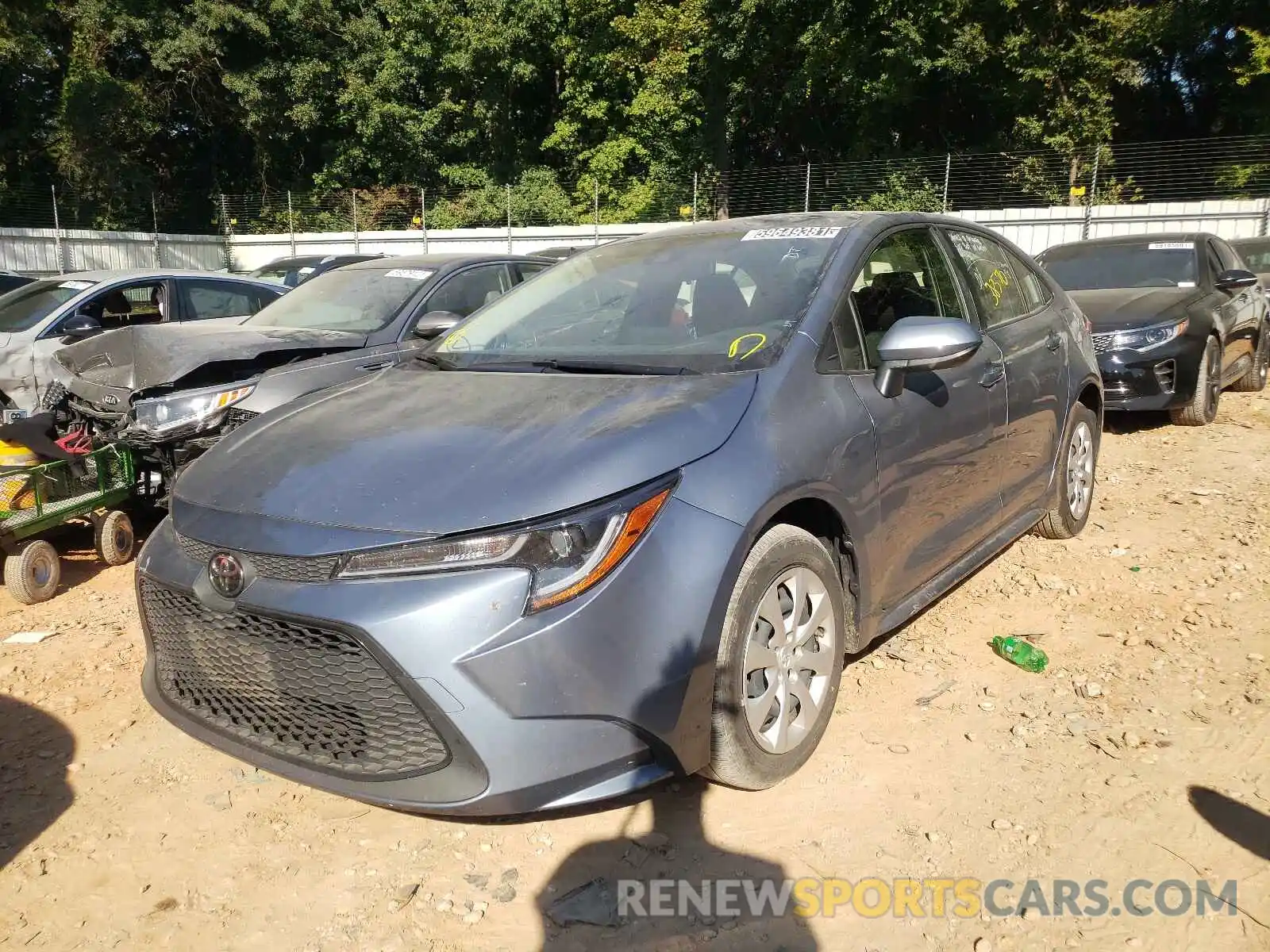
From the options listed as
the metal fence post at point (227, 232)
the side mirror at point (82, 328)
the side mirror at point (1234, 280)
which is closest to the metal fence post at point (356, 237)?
the metal fence post at point (227, 232)

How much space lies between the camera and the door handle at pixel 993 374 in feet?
12.0

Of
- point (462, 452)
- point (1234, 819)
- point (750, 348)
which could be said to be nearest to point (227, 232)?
point (750, 348)

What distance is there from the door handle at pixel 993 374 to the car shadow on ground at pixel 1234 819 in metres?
1.58

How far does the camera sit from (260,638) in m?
2.35

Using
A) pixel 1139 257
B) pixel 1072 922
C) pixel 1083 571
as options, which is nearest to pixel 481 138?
pixel 1139 257

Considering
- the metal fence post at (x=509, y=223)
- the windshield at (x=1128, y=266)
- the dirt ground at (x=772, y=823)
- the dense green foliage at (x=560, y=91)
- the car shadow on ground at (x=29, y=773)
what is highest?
the dense green foliage at (x=560, y=91)

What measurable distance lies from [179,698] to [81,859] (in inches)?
18.6

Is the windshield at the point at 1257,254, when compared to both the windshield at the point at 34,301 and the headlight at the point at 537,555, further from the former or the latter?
the windshield at the point at 34,301

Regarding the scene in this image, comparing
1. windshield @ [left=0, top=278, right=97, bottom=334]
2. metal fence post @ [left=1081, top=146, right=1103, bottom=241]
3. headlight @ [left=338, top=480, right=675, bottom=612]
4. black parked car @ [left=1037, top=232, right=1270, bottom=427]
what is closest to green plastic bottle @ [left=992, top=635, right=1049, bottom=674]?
headlight @ [left=338, top=480, right=675, bottom=612]

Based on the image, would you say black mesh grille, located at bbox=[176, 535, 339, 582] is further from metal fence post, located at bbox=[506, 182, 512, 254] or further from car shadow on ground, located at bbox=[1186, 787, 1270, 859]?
metal fence post, located at bbox=[506, 182, 512, 254]

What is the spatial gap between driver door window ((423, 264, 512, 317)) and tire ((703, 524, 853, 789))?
12.3 ft

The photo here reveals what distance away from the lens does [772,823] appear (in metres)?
2.61

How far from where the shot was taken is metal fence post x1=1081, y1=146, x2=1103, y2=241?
20.3 meters

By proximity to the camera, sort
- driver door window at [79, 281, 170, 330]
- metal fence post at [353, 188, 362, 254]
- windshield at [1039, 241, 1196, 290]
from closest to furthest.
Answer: driver door window at [79, 281, 170, 330], windshield at [1039, 241, 1196, 290], metal fence post at [353, 188, 362, 254]
